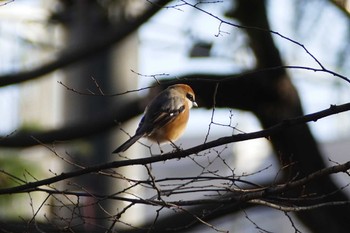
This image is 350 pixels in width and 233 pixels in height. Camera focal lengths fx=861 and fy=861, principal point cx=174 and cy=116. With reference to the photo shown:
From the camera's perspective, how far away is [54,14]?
299 inches

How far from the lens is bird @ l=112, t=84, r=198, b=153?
5.34 m

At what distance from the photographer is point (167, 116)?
5480mm

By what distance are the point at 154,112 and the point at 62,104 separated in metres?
2.41

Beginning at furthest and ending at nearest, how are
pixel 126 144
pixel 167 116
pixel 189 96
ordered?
pixel 189 96 → pixel 167 116 → pixel 126 144

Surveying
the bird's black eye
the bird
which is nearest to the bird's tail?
the bird

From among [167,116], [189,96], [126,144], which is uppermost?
[189,96]

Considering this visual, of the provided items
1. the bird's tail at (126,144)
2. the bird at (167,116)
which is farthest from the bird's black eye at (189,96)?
the bird's tail at (126,144)

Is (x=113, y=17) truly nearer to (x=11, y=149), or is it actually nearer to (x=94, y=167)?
(x=11, y=149)

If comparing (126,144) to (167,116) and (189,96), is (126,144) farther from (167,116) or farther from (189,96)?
(189,96)

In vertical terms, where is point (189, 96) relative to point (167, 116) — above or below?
above

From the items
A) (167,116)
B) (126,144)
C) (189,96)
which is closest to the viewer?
(126,144)

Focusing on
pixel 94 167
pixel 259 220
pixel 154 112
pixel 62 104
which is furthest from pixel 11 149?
pixel 259 220

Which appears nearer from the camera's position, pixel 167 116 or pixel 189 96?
pixel 167 116

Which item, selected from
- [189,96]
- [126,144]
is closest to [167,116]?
[189,96]
